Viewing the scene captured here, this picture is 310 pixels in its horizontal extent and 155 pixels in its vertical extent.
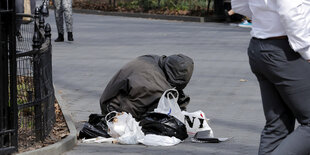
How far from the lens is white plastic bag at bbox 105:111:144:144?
6359 millimetres

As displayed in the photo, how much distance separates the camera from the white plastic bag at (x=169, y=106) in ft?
21.5

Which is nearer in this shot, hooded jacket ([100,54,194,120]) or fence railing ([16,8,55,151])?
fence railing ([16,8,55,151])

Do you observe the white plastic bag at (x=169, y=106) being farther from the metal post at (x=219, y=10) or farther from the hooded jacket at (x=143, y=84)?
the metal post at (x=219, y=10)

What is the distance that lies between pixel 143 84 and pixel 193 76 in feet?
12.2

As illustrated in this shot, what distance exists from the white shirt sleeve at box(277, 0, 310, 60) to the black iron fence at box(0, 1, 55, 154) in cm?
208

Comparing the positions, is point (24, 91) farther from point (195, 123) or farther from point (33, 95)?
point (195, 123)

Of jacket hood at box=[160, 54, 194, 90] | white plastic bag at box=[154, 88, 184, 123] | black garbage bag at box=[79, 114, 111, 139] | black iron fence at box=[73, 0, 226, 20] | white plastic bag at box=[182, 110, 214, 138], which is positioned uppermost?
jacket hood at box=[160, 54, 194, 90]

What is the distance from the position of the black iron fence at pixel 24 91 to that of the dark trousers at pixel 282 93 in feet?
6.08

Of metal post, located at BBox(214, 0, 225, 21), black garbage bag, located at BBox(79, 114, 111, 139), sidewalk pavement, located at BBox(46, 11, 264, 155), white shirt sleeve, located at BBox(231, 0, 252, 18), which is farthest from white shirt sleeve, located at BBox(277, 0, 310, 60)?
metal post, located at BBox(214, 0, 225, 21)

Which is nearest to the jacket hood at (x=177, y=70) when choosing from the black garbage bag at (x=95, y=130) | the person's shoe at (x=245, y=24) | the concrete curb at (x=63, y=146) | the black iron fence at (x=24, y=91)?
the black garbage bag at (x=95, y=130)

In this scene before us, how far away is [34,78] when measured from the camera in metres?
6.06

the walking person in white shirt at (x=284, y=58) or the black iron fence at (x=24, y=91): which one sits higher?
the walking person in white shirt at (x=284, y=58)

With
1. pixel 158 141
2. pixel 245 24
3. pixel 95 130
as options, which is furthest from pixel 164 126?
pixel 245 24

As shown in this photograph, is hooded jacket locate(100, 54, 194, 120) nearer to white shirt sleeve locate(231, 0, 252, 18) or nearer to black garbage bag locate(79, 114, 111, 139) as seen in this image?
black garbage bag locate(79, 114, 111, 139)
